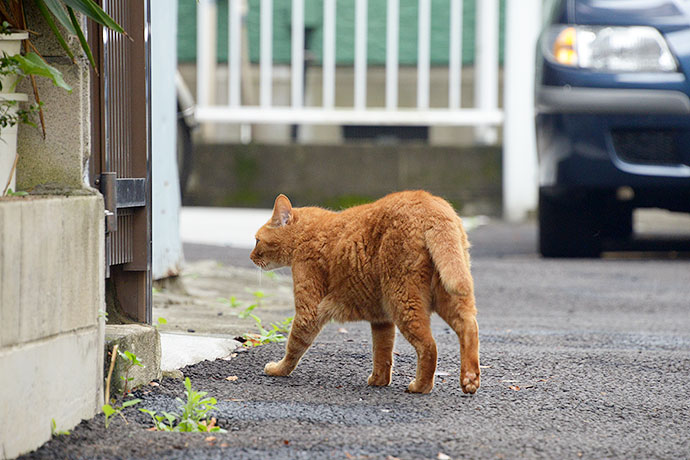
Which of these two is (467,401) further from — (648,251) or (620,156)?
(648,251)

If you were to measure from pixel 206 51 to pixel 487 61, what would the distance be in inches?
111

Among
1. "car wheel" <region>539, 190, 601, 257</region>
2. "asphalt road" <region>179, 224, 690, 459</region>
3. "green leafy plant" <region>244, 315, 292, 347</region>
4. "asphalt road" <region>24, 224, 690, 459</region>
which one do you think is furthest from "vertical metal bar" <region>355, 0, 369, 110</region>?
"green leafy plant" <region>244, 315, 292, 347</region>

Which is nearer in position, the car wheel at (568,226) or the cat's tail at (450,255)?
the cat's tail at (450,255)

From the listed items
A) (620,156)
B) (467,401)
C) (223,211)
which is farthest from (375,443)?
(223,211)

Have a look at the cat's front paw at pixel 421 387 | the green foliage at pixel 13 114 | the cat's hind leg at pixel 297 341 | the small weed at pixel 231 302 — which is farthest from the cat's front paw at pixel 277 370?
the small weed at pixel 231 302

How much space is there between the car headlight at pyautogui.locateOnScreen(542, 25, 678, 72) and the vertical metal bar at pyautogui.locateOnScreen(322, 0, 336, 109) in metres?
3.83

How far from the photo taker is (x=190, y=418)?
2.38 metres

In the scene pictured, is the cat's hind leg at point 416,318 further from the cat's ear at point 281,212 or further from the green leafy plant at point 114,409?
the green leafy plant at point 114,409

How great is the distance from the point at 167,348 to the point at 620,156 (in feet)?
11.3

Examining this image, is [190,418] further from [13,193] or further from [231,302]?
[231,302]

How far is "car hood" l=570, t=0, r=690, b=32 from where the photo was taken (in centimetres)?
575

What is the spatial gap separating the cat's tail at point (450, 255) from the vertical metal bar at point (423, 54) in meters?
6.82

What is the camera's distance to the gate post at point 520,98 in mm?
9289

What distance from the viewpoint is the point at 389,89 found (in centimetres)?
952
